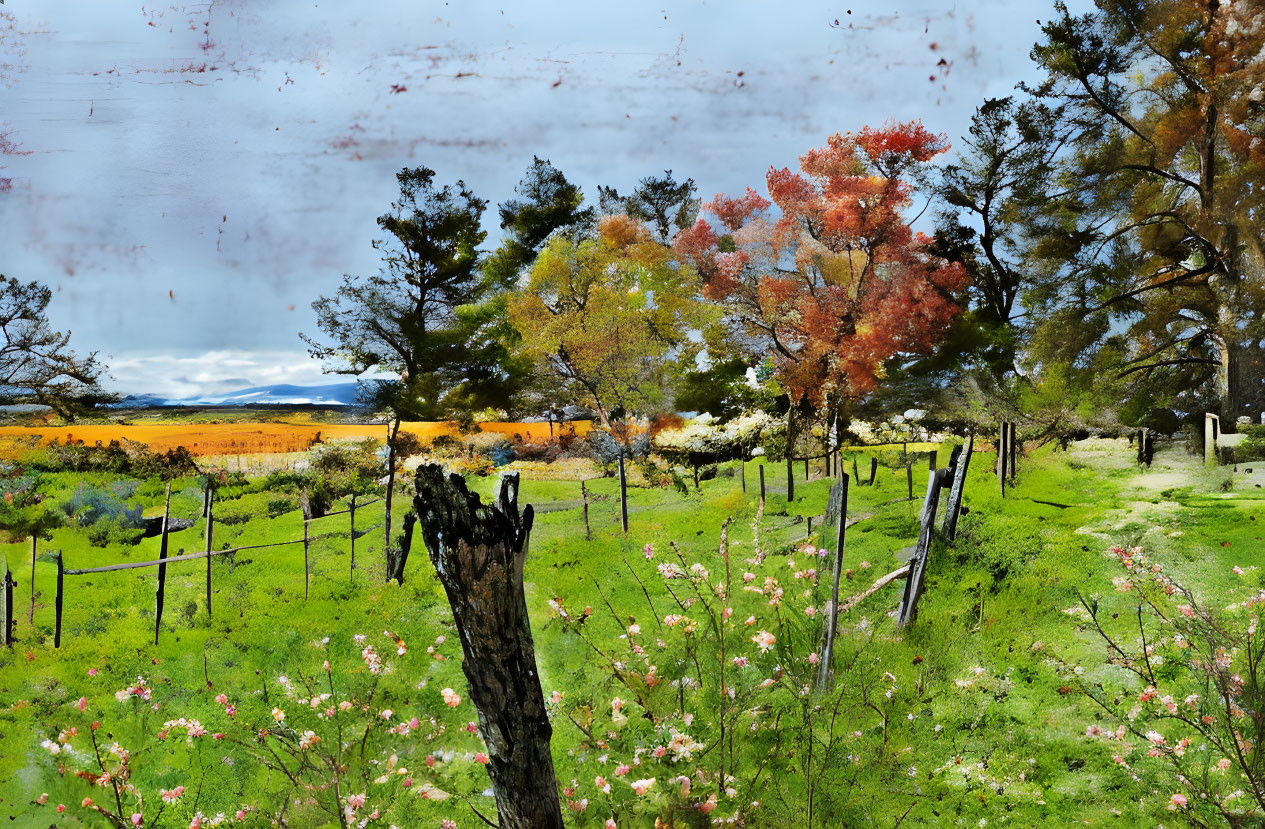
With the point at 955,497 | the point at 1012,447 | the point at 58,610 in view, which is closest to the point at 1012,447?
the point at 1012,447

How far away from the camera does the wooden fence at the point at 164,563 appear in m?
4.16

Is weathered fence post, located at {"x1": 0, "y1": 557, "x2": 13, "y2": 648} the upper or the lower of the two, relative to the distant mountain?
lower

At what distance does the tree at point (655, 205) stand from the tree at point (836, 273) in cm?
22

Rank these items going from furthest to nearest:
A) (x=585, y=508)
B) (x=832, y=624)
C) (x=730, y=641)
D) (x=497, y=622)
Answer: (x=585, y=508) → (x=832, y=624) → (x=730, y=641) → (x=497, y=622)

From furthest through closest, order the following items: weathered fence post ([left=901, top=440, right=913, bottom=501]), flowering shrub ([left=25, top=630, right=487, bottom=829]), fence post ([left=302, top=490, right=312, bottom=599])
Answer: weathered fence post ([left=901, top=440, right=913, bottom=501])
fence post ([left=302, top=490, right=312, bottom=599])
flowering shrub ([left=25, top=630, right=487, bottom=829])

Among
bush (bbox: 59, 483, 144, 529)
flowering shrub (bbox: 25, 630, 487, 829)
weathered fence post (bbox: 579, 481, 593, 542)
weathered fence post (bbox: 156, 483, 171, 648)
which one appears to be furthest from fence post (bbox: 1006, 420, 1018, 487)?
bush (bbox: 59, 483, 144, 529)

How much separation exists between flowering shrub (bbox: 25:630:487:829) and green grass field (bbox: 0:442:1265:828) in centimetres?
2

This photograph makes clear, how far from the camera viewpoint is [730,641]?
3.28 metres

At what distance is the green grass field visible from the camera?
10.6ft

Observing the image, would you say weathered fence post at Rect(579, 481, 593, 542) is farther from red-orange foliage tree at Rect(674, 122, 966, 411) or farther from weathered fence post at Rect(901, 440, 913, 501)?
weathered fence post at Rect(901, 440, 913, 501)

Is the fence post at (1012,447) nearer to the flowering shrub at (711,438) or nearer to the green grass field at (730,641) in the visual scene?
the green grass field at (730,641)

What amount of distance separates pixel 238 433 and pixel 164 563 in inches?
34.2

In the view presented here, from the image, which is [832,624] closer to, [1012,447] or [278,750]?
[1012,447]

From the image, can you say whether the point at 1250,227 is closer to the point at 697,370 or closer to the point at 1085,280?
the point at 1085,280
